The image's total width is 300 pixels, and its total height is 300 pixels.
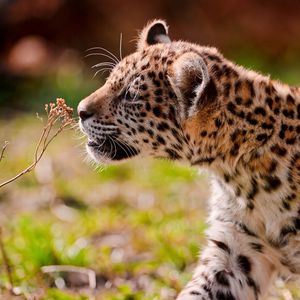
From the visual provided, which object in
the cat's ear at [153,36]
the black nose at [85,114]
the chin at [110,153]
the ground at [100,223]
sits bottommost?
the ground at [100,223]

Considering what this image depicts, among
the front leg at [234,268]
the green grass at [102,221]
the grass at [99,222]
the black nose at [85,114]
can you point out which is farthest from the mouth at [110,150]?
the grass at [99,222]

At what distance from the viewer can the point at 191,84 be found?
5.58m

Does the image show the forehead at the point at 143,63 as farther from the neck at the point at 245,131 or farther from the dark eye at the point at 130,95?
the neck at the point at 245,131

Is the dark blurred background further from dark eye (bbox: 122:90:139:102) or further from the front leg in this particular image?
the front leg

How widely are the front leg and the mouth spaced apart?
79 cm

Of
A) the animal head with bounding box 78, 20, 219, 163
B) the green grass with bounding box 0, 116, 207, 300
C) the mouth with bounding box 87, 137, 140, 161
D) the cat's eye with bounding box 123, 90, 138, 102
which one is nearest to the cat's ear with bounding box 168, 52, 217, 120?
the animal head with bounding box 78, 20, 219, 163

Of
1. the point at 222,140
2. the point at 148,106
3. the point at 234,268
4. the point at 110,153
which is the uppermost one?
the point at 148,106

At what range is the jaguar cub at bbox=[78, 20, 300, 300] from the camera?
560cm

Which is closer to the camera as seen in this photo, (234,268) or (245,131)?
(245,131)

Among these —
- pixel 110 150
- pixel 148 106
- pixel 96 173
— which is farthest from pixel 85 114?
pixel 96 173

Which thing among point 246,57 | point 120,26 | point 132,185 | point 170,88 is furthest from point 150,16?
point 170,88

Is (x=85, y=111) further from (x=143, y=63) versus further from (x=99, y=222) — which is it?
(x=99, y=222)

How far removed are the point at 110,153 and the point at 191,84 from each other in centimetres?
83

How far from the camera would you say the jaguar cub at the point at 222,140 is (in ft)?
18.4
